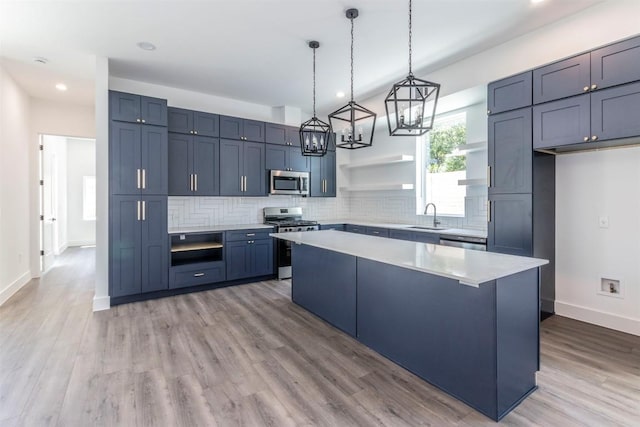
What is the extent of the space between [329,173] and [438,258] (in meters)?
4.29

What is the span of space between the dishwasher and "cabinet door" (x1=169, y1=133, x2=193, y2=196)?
3.75 metres

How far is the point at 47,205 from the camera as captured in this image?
6.31 metres

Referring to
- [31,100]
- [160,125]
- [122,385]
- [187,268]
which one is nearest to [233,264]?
[187,268]

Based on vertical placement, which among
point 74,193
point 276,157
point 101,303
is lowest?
point 101,303

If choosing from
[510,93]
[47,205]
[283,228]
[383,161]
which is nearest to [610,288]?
[510,93]

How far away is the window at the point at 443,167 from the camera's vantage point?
4777 mm

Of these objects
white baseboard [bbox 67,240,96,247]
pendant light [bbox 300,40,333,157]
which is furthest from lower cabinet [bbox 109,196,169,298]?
white baseboard [bbox 67,240,96,247]

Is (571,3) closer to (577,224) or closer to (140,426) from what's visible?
(577,224)

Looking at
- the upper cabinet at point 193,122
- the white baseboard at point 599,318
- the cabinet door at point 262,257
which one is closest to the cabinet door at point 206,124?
the upper cabinet at point 193,122

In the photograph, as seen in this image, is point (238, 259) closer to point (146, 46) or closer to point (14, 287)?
point (146, 46)

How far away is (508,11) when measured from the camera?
295 cm

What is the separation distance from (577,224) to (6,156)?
23.0ft

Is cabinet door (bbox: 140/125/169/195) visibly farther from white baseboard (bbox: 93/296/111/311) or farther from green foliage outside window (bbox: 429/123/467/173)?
green foliage outside window (bbox: 429/123/467/173)

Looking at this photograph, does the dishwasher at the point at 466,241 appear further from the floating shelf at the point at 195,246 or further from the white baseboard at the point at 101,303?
the white baseboard at the point at 101,303
